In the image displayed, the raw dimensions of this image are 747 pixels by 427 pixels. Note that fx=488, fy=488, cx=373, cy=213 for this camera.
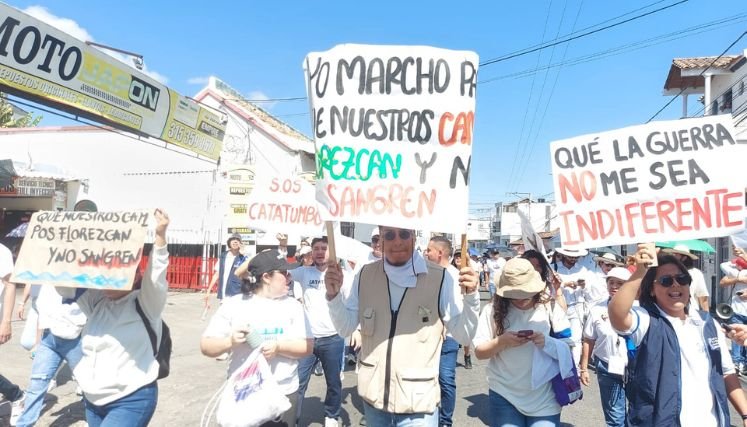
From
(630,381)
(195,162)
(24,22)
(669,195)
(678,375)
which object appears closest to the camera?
(678,375)

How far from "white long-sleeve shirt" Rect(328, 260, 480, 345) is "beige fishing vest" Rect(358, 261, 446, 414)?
40mm

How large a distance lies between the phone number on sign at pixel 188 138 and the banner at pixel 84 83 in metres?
0.02

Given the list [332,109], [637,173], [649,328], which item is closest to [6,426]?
[332,109]

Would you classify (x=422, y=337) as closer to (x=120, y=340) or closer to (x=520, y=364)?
(x=520, y=364)

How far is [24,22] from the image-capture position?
19.5 feet

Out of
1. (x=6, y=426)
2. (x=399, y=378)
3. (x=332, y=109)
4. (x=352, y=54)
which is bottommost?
(x=6, y=426)

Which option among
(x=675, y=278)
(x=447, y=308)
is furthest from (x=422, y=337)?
(x=675, y=278)

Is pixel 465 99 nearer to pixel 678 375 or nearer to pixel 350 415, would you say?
pixel 678 375

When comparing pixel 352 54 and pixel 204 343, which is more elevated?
pixel 352 54

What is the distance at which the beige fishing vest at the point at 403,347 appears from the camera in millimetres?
2703

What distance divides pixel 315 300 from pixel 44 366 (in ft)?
7.99

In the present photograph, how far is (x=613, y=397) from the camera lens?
4.01 meters

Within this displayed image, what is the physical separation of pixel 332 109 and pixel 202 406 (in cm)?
421

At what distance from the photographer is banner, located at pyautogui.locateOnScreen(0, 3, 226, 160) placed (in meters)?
6.00
